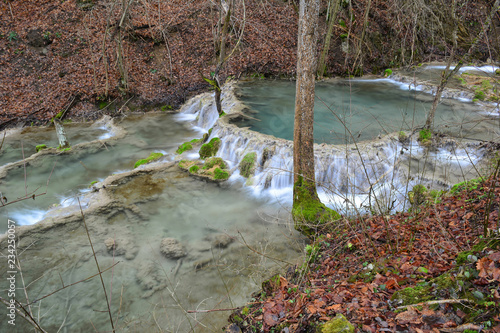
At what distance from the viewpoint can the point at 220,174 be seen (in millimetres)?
8969

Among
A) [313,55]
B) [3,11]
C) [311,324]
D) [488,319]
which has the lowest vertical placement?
[311,324]

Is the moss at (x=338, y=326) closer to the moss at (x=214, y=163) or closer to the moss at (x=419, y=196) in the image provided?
the moss at (x=419, y=196)

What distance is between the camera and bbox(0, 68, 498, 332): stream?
16.1 feet

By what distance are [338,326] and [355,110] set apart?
746 centimetres

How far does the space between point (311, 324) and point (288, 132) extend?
8.29m

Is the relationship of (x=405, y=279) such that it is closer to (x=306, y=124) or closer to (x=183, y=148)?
→ (x=306, y=124)

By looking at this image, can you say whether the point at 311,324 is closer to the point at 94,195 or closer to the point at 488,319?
the point at 488,319

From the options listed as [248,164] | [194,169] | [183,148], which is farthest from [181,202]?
[183,148]

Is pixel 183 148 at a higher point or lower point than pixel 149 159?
higher

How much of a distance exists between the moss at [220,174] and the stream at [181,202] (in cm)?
26

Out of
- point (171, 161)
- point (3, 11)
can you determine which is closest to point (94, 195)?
point (171, 161)

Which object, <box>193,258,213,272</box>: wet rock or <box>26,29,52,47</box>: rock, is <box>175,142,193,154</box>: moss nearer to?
<box>193,258,213,272</box>: wet rock

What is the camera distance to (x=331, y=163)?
8164mm

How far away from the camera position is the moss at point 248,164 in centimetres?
899
